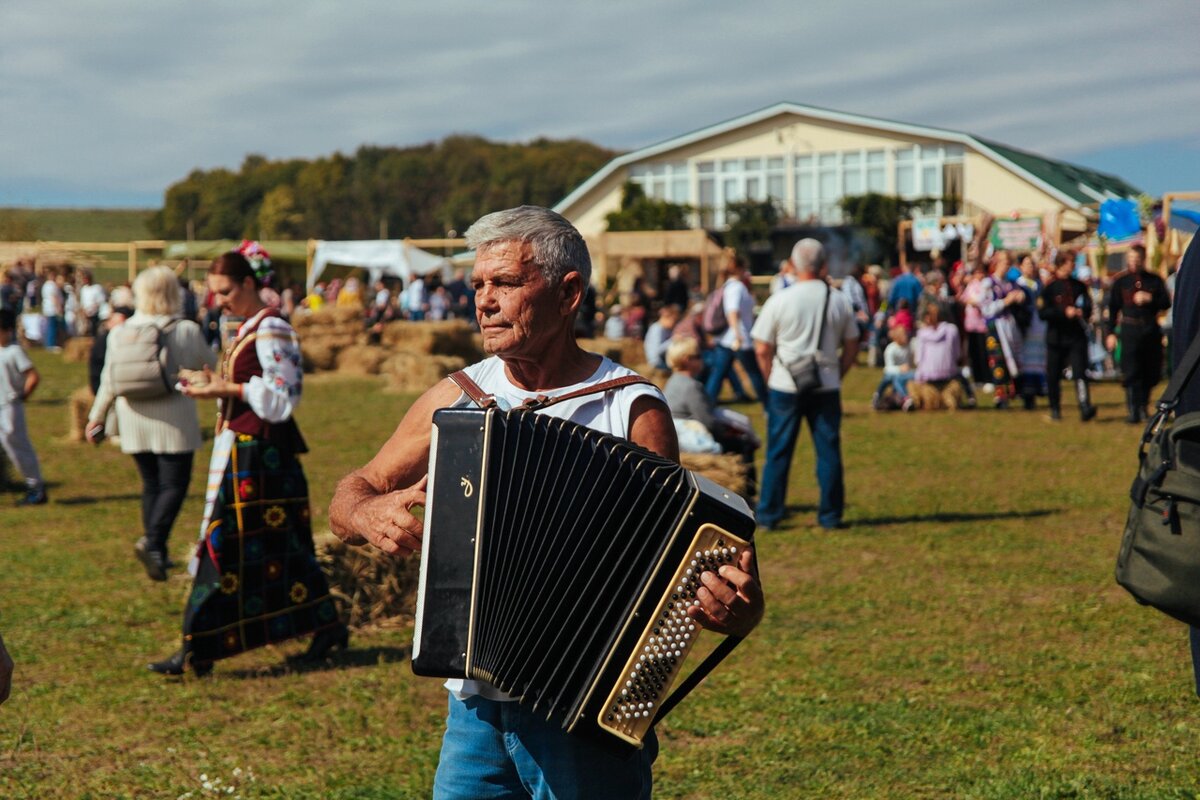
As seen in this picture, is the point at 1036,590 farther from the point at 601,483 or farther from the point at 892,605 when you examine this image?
the point at 601,483

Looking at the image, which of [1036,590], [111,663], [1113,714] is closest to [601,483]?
[1113,714]

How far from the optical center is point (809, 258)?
9.00 metres

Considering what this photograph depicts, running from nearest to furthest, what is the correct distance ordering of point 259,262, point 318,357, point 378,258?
point 259,262, point 318,357, point 378,258

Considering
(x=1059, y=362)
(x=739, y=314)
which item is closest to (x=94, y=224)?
(x=739, y=314)

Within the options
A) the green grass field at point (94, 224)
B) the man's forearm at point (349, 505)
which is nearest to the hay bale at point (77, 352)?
the man's forearm at point (349, 505)

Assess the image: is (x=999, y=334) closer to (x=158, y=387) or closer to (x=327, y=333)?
(x=158, y=387)

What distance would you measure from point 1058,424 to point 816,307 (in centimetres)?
730

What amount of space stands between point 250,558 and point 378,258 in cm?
3032

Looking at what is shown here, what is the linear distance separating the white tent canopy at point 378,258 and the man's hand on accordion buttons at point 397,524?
1292 inches

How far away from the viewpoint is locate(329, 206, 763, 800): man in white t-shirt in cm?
275

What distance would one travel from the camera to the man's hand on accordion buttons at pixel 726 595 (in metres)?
2.48

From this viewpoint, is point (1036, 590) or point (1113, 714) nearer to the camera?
point (1113, 714)

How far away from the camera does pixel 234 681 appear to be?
20.2ft

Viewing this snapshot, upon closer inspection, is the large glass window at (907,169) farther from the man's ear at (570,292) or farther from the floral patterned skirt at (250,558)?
the man's ear at (570,292)
